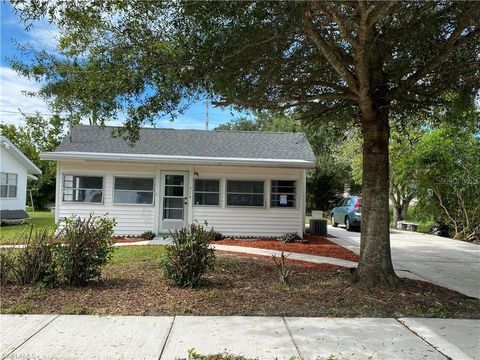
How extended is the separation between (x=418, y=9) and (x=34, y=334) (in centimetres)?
731

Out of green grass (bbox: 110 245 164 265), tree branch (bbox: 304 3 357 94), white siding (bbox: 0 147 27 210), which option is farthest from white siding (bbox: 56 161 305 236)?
white siding (bbox: 0 147 27 210)

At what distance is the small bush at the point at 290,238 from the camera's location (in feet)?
49.9

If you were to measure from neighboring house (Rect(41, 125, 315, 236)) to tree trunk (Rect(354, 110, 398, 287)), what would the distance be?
298 inches

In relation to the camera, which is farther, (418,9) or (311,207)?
(311,207)

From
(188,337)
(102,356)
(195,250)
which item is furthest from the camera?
(195,250)

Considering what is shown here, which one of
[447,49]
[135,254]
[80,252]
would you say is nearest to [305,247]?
[135,254]

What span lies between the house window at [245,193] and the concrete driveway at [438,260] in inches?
131

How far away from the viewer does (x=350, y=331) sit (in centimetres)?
545

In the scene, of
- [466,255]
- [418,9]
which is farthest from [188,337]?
[466,255]

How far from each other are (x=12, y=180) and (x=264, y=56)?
68.3 feet

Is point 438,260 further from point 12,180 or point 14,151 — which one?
point 12,180

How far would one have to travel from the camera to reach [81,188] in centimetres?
1589

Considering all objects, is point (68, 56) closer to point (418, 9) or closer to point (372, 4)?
point (372, 4)

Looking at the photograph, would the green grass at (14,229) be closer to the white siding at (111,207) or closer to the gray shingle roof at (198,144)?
the white siding at (111,207)
